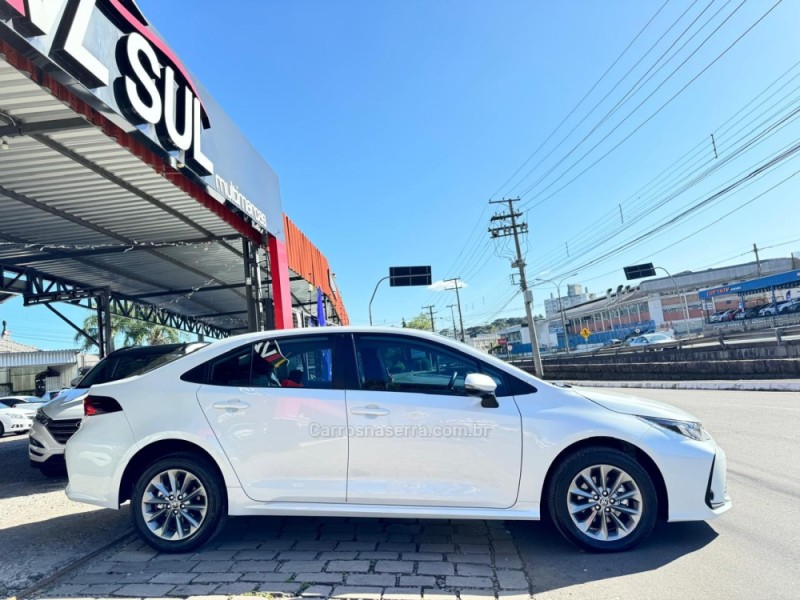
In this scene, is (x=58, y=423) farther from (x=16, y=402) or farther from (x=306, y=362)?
(x=16, y=402)

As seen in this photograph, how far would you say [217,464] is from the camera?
373 cm

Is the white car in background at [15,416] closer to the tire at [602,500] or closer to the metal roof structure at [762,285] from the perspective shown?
the tire at [602,500]

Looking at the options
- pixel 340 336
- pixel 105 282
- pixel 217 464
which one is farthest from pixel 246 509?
pixel 105 282

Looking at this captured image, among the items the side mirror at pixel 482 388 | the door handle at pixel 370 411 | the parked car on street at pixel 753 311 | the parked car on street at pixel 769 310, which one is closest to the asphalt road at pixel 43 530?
the door handle at pixel 370 411

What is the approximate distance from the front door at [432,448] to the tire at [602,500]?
1.18 feet

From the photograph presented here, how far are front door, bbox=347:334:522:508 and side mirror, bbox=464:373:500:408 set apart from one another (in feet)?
0.17

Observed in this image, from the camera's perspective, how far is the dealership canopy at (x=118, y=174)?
16.6ft

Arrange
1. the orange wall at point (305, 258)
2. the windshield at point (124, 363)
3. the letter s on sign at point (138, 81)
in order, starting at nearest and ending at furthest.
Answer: the letter s on sign at point (138, 81) → the windshield at point (124, 363) → the orange wall at point (305, 258)

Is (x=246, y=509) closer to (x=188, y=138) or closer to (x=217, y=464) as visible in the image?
(x=217, y=464)

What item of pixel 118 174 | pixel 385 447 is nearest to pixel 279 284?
pixel 118 174

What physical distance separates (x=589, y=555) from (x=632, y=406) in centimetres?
110

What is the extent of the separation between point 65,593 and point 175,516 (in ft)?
2.49

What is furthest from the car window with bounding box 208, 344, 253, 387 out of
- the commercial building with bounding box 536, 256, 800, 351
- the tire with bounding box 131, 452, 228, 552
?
the commercial building with bounding box 536, 256, 800, 351

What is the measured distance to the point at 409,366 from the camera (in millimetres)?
3873
